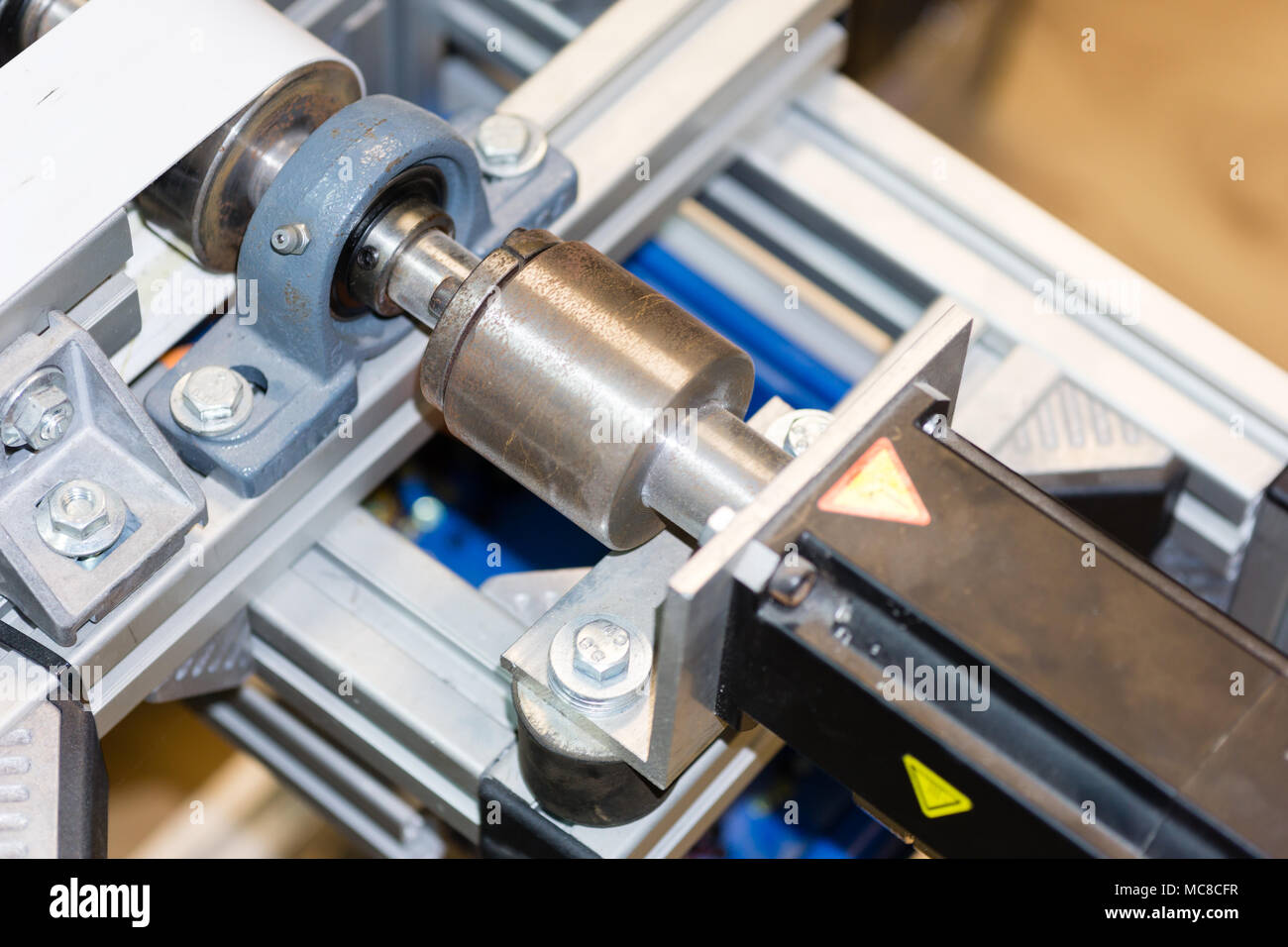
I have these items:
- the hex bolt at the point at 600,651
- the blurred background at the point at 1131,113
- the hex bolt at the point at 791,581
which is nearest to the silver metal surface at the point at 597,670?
the hex bolt at the point at 600,651

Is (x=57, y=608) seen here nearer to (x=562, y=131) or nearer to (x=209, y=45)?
(x=209, y=45)

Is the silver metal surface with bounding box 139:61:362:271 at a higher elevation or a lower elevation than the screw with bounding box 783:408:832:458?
higher

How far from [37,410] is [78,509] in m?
0.08

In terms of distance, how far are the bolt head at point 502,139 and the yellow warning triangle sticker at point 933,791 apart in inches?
27.8

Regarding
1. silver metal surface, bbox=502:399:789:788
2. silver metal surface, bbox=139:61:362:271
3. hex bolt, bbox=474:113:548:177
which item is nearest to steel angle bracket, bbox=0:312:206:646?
silver metal surface, bbox=139:61:362:271

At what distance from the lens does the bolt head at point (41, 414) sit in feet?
4.19

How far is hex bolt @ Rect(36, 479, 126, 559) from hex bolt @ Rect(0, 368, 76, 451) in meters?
0.04

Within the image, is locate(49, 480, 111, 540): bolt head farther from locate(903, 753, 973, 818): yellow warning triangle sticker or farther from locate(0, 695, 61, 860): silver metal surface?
locate(903, 753, 973, 818): yellow warning triangle sticker

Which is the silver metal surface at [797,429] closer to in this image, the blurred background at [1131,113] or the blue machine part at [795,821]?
the blue machine part at [795,821]

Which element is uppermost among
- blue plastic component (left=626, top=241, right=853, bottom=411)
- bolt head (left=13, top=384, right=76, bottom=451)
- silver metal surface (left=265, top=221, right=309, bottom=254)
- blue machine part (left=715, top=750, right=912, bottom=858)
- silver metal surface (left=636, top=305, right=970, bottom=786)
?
blue plastic component (left=626, top=241, right=853, bottom=411)

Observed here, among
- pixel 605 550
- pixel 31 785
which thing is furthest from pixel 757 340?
pixel 31 785

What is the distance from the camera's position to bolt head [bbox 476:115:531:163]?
1.53 meters

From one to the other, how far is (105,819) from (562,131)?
2.50ft
